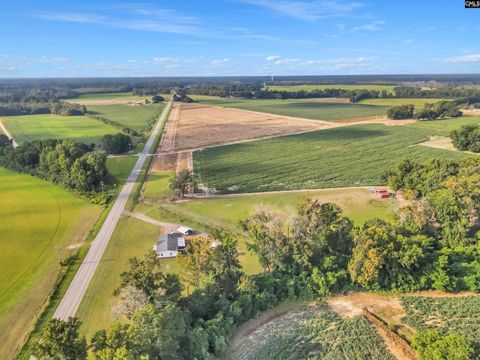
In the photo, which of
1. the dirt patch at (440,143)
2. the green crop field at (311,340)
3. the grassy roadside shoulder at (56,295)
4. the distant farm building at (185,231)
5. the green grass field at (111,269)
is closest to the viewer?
the green crop field at (311,340)

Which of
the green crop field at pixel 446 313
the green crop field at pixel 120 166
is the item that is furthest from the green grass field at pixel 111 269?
the green crop field at pixel 446 313

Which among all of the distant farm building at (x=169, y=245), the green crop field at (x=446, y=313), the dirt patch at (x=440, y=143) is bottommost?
the green crop field at (x=446, y=313)

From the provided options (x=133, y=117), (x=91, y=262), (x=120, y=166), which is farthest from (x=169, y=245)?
(x=133, y=117)

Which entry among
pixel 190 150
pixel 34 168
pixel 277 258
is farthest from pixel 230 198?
pixel 34 168

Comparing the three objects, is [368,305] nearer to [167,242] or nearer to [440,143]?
[167,242]

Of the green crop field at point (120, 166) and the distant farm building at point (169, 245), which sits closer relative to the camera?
the distant farm building at point (169, 245)

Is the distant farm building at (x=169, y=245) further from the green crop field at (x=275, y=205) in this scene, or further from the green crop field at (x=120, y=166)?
the green crop field at (x=120, y=166)
